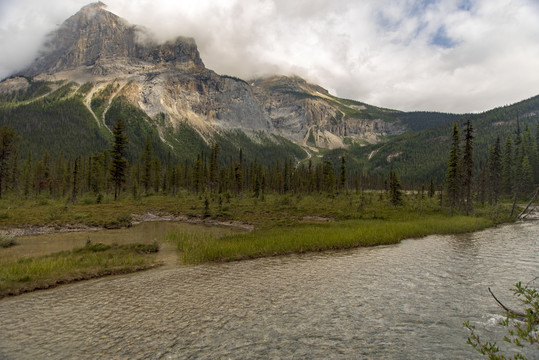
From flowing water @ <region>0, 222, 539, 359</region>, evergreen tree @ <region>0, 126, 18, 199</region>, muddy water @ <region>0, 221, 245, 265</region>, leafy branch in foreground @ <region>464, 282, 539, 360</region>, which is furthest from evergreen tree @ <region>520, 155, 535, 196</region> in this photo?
evergreen tree @ <region>0, 126, 18, 199</region>

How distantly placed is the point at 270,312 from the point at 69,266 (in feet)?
41.4

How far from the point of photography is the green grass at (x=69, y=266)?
1320cm

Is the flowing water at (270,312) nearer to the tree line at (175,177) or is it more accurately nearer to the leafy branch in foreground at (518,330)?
the leafy branch in foreground at (518,330)

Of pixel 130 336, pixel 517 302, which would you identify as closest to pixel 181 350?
pixel 130 336

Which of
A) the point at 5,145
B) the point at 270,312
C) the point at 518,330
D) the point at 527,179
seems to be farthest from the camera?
the point at 527,179

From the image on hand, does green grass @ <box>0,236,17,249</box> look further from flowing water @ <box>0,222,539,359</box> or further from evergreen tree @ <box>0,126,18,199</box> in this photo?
evergreen tree @ <box>0,126,18,199</box>

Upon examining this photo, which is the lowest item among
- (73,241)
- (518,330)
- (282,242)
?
(73,241)

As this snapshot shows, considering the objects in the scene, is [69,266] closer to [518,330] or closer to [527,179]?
[518,330]

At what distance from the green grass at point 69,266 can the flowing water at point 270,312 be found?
1.05 metres

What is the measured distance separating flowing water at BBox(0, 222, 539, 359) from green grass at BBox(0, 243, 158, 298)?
1.05 meters

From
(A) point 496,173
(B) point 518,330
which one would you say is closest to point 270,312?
(B) point 518,330

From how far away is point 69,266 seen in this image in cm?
1552

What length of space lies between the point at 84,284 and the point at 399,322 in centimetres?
1452

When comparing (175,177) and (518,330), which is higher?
(175,177)
